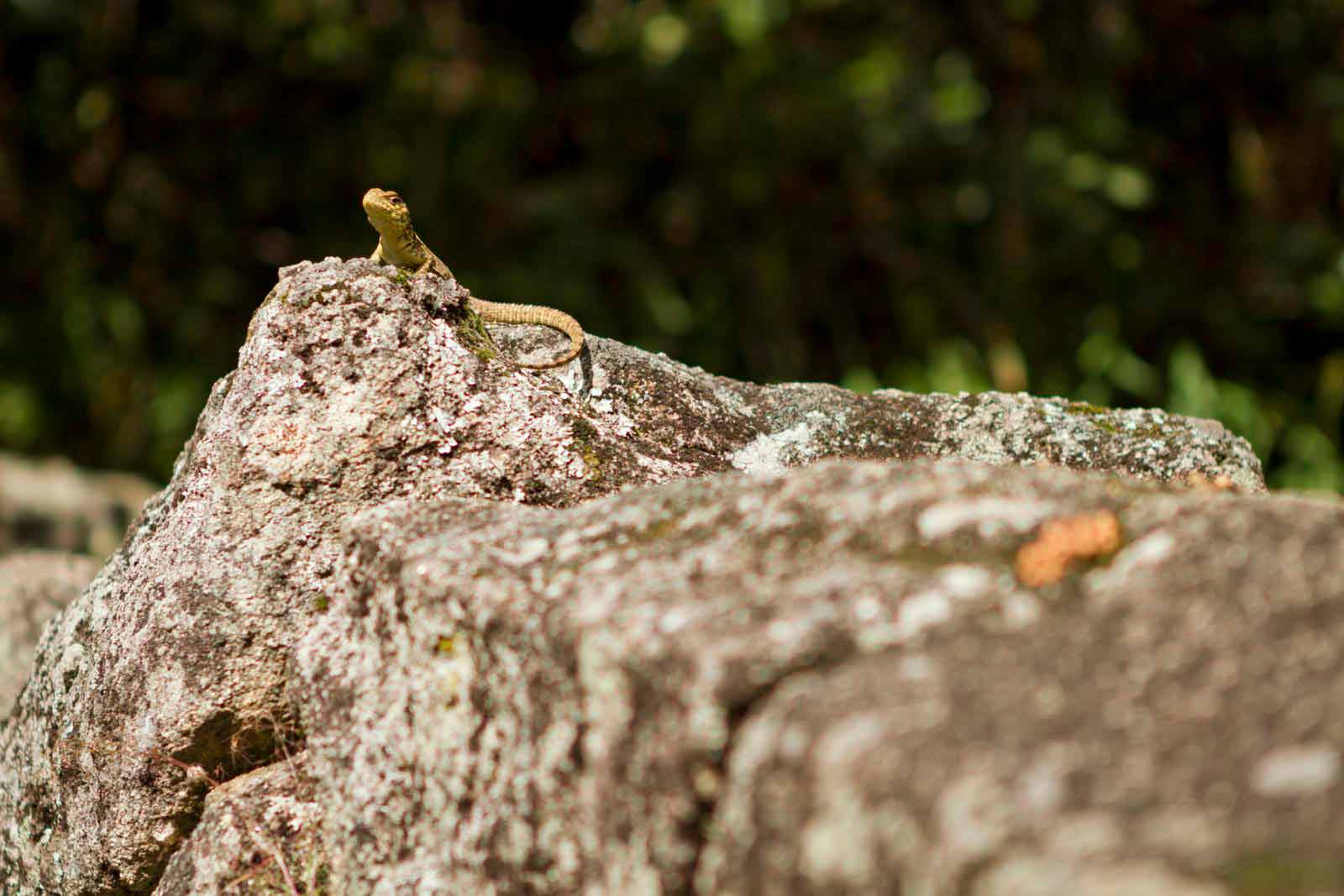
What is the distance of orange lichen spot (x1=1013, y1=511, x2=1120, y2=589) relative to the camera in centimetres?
202

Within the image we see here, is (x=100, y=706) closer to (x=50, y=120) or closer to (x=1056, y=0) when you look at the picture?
(x=50, y=120)

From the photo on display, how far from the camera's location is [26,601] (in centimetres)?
510

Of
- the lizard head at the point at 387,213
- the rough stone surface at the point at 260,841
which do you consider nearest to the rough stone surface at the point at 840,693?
the rough stone surface at the point at 260,841

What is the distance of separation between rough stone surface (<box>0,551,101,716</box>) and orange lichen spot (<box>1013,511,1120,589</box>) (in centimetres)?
367

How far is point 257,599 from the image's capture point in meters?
3.16

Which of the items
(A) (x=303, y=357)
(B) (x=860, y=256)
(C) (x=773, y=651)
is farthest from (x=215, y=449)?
(B) (x=860, y=256)

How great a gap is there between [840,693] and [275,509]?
1.84 meters

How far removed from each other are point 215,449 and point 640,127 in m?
10.5

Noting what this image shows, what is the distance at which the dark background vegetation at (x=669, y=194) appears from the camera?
41.2ft

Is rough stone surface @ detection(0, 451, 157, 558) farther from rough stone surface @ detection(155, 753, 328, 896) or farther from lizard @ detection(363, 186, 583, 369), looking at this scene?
rough stone surface @ detection(155, 753, 328, 896)

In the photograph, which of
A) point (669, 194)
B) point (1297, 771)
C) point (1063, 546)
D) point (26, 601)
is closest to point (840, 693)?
point (1063, 546)

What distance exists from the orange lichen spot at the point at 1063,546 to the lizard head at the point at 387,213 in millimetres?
2766

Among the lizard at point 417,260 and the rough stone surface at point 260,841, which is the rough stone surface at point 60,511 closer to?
the lizard at point 417,260

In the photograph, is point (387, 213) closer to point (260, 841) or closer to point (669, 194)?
point (260, 841)
